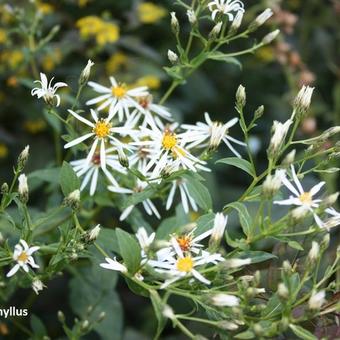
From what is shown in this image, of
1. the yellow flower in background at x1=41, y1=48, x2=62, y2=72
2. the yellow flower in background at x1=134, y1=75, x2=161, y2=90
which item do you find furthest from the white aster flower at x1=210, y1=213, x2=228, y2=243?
the yellow flower in background at x1=41, y1=48, x2=62, y2=72

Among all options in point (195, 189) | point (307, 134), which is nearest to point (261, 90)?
point (307, 134)

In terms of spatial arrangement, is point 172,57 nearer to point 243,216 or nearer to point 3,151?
point 243,216

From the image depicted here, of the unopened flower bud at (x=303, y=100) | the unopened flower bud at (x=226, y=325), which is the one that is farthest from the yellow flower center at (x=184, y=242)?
the unopened flower bud at (x=303, y=100)

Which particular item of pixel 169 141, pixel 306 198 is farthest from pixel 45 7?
pixel 306 198

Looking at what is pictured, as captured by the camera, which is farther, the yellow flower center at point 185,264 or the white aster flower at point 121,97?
the white aster flower at point 121,97

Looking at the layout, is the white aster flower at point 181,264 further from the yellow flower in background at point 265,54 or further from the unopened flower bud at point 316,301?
the yellow flower in background at point 265,54

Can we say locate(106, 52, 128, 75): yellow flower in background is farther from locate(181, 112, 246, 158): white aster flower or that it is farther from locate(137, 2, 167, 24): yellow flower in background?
locate(181, 112, 246, 158): white aster flower
